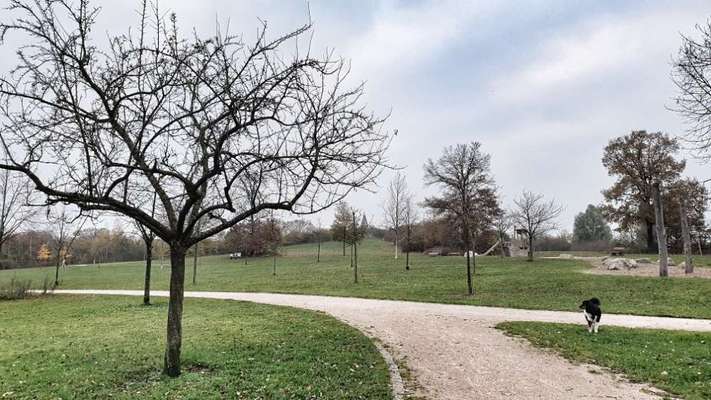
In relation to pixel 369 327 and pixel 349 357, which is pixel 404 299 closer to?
pixel 369 327

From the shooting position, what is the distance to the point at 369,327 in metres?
12.5

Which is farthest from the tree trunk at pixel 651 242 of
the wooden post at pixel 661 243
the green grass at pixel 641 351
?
the green grass at pixel 641 351

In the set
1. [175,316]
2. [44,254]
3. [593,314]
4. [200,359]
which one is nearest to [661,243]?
[593,314]

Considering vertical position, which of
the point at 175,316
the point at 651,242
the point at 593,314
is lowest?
the point at 593,314

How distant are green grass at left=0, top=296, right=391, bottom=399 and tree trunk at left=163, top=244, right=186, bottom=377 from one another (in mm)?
220

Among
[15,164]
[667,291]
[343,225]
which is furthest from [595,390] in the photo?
[343,225]

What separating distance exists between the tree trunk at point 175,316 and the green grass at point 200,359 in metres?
0.22

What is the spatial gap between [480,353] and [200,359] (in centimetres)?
550

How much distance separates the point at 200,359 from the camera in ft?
27.7

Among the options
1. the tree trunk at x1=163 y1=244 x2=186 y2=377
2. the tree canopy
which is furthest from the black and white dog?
the tree canopy

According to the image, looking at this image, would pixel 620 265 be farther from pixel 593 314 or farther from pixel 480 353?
pixel 480 353

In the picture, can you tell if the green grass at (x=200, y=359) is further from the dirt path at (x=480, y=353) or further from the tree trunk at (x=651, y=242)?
the tree trunk at (x=651, y=242)

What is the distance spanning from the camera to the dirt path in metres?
6.74

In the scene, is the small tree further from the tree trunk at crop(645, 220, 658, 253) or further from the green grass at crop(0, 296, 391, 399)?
the tree trunk at crop(645, 220, 658, 253)
